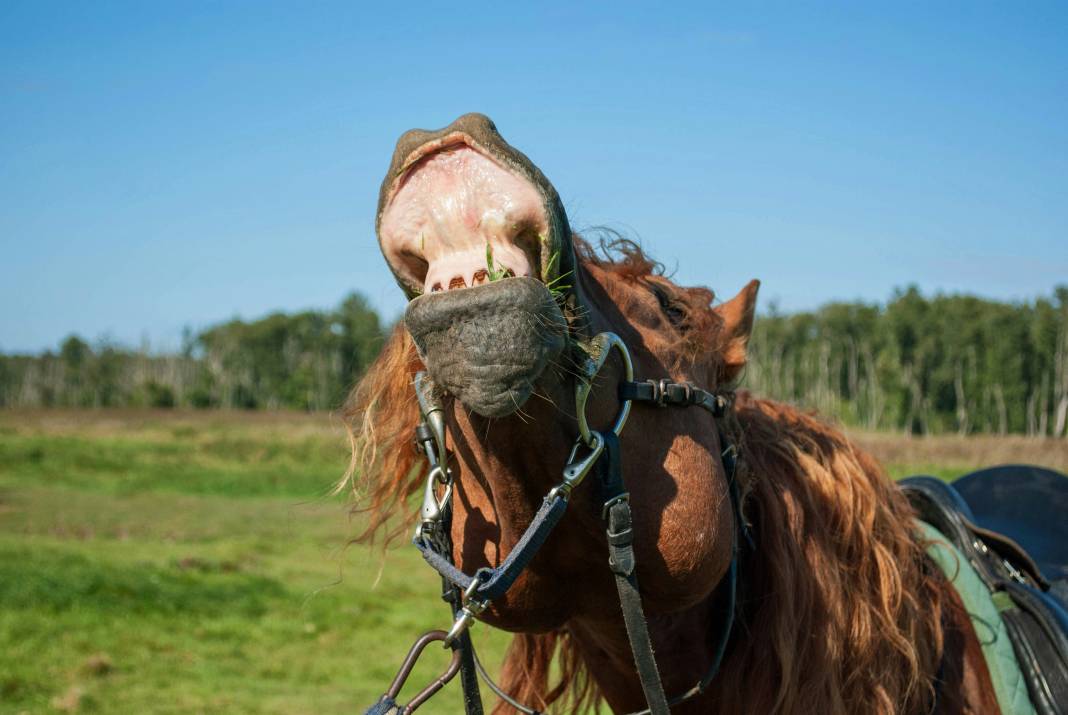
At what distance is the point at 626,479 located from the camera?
5.56 feet

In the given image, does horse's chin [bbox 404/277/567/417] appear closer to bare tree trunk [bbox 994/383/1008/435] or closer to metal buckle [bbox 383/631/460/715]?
metal buckle [bbox 383/631/460/715]

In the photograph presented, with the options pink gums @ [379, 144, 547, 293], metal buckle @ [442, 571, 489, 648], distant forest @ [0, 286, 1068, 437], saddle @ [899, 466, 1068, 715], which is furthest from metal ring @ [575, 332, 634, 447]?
distant forest @ [0, 286, 1068, 437]

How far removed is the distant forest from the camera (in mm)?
50562

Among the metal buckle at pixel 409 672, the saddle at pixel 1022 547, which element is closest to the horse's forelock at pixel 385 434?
the metal buckle at pixel 409 672

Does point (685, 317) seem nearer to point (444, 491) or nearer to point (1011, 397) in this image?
point (444, 491)

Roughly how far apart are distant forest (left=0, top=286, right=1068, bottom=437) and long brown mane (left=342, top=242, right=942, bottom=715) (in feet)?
84.2

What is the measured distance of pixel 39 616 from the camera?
9.33 meters

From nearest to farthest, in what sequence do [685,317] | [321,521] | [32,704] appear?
[685,317], [32,704], [321,521]

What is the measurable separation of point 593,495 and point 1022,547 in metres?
2.09

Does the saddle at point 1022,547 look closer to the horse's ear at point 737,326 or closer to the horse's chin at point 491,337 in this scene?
the horse's ear at point 737,326

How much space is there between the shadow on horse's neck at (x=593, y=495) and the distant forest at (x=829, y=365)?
26.4m

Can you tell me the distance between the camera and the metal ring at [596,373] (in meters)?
1.53

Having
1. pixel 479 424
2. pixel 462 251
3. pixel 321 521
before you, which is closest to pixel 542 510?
pixel 479 424

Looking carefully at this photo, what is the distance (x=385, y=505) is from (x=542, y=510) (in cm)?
75
